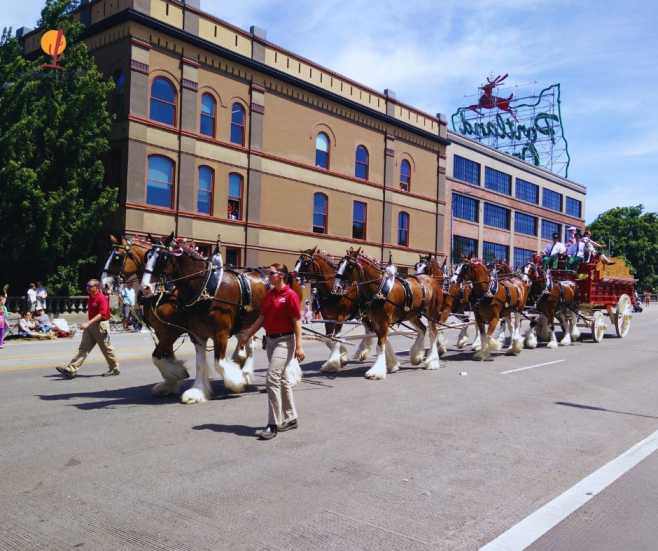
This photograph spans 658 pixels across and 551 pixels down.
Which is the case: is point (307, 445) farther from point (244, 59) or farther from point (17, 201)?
point (244, 59)

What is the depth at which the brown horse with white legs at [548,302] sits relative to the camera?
17.8m

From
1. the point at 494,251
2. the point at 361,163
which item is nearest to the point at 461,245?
the point at 494,251

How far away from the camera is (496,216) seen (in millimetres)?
49938

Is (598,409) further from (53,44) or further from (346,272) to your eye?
(53,44)

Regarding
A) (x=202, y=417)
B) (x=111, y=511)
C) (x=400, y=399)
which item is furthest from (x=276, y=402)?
(x=400, y=399)

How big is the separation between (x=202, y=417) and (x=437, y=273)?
852cm

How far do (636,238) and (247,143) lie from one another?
6193 cm

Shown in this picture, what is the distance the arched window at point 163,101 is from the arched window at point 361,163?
38.1 ft

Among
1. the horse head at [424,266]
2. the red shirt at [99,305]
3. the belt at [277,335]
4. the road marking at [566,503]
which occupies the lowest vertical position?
the road marking at [566,503]

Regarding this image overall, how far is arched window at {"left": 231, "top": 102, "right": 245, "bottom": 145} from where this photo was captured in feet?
94.2

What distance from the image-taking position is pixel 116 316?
23.3 metres

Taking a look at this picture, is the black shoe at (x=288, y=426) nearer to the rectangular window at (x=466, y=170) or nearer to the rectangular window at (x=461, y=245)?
the rectangular window at (x=461, y=245)

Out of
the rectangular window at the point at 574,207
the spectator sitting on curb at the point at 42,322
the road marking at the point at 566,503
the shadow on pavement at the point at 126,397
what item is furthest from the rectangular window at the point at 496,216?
the road marking at the point at 566,503

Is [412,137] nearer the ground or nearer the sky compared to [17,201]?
nearer the sky
